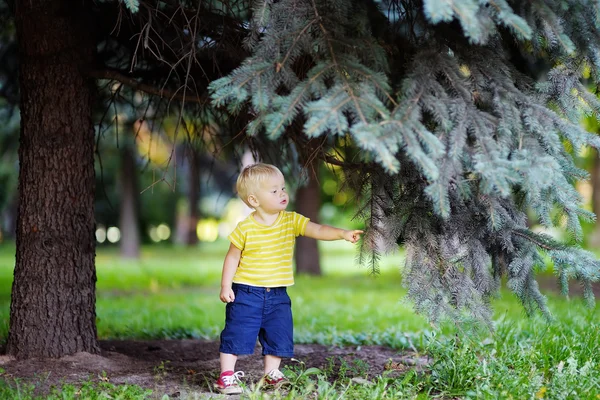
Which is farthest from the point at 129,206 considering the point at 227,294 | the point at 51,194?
the point at 227,294

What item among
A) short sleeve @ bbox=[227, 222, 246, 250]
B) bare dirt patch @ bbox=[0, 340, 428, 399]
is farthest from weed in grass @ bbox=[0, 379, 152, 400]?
short sleeve @ bbox=[227, 222, 246, 250]

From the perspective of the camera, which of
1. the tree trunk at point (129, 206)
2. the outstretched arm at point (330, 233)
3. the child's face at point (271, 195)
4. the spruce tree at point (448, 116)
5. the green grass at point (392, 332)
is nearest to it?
the spruce tree at point (448, 116)

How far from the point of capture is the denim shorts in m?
3.78

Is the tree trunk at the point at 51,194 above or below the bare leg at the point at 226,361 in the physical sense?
above

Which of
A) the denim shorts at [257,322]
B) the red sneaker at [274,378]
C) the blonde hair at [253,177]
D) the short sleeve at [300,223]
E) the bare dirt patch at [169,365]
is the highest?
the blonde hair at [253,177]

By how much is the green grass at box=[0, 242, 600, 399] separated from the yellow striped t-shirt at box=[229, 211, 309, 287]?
0.60m

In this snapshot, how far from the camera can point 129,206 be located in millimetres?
18500

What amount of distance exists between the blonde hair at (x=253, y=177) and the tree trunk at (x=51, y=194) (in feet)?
4.51

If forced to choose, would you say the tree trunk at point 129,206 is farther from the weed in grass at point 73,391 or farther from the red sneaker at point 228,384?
the red sneaker at point 228,384

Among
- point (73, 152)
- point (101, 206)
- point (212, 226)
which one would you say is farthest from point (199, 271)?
point (212, 226)

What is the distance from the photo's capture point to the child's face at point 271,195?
12.4 ft

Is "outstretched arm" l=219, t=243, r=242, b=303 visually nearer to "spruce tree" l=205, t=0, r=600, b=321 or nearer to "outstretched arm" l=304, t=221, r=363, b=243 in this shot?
"outstretched arm" l=304, t=221, r=363, b=243

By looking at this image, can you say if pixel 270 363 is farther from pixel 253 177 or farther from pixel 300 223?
pixel 253 177

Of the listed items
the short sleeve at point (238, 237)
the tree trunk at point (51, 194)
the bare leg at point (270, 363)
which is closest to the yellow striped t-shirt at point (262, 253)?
A: the short sleeve at point (238, 237)
